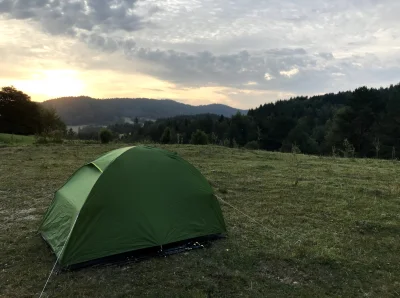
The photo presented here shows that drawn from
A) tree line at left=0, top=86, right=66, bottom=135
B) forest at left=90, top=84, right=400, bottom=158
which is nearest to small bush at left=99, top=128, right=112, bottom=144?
forest at left=90, top=84, right=400, bottom=158

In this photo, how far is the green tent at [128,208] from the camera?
498cm

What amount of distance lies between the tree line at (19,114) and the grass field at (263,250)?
3303 cm

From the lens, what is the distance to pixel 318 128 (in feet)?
208

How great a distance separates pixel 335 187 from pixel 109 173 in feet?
23.3

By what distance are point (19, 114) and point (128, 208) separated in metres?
41.3

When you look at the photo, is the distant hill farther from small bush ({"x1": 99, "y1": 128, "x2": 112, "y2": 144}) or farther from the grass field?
the grass field

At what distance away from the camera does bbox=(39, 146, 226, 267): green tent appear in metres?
4.98

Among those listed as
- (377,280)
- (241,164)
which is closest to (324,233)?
(377,280)

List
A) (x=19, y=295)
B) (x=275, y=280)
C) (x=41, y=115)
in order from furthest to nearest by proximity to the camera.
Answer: (x=41, y=115)
(x=275, y=280)
(x=19, y=295)

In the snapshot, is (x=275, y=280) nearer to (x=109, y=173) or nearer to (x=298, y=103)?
(x=109, y=173)

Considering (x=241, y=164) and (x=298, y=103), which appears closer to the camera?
(x=241, y=164)

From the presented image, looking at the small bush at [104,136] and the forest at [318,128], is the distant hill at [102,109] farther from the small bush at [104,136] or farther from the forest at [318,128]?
the small bush at [104,136]

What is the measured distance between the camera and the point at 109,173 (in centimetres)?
543

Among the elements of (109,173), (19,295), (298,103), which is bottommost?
(19,295)
